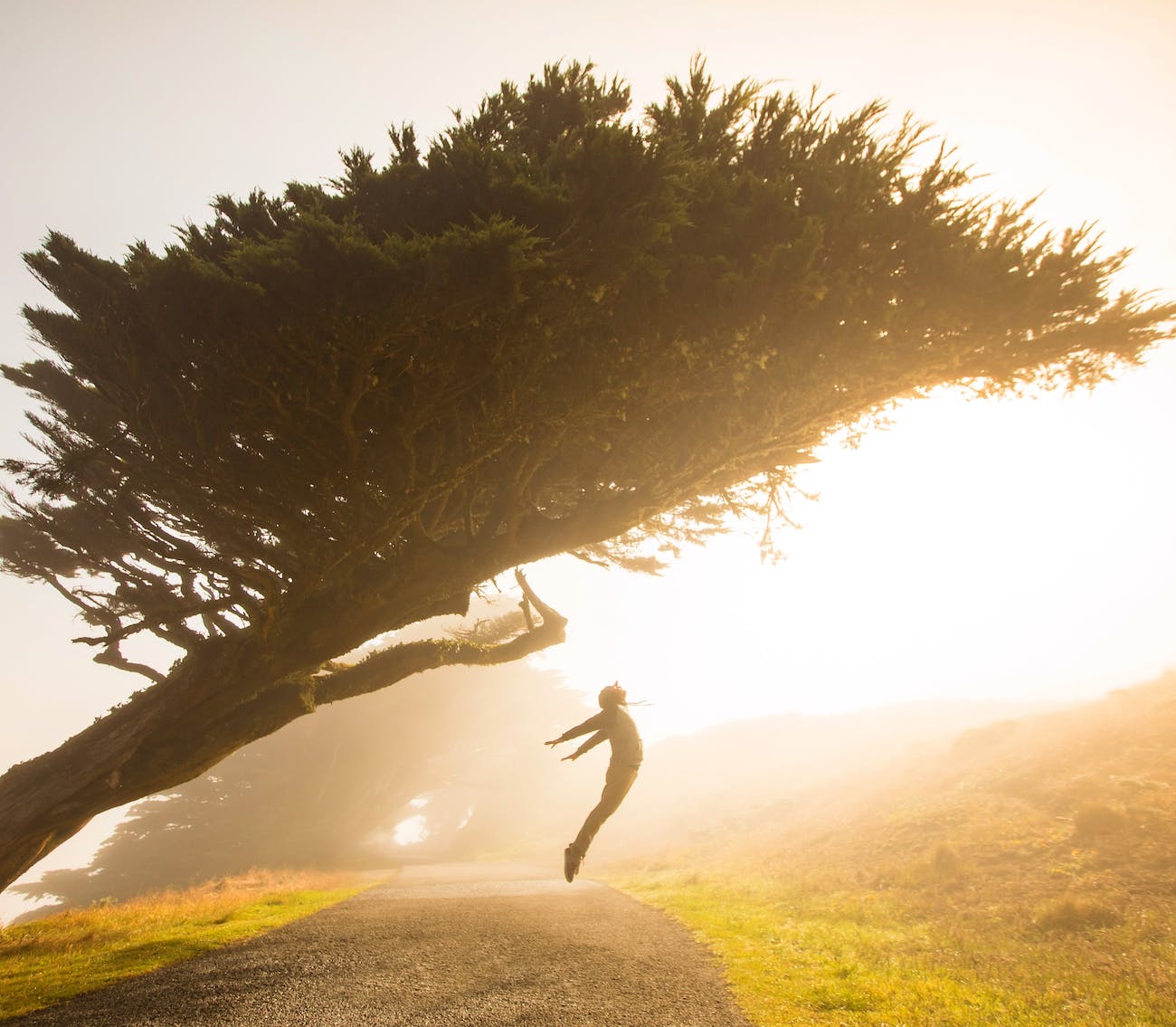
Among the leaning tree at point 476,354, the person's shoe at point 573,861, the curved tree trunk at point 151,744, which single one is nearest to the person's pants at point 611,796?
the person's shoe at point 573,861

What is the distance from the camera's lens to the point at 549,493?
938 centimetres

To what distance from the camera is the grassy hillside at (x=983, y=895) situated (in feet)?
16.3

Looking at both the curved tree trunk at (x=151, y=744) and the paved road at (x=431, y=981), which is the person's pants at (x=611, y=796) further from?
the curved tree trunk at (x=151, y=744)

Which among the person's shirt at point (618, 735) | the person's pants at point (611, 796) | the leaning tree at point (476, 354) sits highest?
the leaning tree at point (476, 354)

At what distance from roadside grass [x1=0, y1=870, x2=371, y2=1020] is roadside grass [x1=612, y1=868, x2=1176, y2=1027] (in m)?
5.33

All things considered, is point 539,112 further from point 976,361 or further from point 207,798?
point 207,798

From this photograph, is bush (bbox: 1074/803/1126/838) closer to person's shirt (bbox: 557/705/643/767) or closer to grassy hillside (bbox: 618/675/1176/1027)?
grassy hillside (bbox: 618/675/1176/1027)

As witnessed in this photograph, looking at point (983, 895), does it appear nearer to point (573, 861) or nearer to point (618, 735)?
point (618, 735)

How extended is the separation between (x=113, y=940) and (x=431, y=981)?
17.2 ft

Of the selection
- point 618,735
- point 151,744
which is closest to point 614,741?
point 618,735

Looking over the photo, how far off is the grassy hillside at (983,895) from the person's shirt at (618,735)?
2363 millimetres

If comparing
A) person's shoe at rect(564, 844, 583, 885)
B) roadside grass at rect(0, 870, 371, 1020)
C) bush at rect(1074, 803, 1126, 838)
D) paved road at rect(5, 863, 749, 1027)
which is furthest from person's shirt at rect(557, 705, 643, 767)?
bush at rect(1074, 803, 1126, 838)

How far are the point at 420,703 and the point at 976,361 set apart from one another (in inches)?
1313

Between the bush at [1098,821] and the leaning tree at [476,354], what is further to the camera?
the bush at [1098,821]
